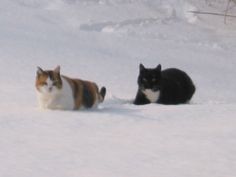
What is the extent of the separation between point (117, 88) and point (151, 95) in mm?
1264

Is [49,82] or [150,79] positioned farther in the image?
[150,79]

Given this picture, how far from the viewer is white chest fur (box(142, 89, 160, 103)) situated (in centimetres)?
844

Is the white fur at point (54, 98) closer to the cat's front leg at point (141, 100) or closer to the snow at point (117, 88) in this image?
the snow at point (117, 88)

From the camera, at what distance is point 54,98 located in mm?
6914

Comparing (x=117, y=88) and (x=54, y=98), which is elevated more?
(x=54, y=98)

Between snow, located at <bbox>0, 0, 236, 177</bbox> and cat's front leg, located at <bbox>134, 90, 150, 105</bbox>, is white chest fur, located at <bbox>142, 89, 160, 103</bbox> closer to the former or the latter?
cat's front leg, located at <bbox>134, 90, 150, 105</bbox>

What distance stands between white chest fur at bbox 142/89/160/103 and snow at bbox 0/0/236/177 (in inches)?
10.3

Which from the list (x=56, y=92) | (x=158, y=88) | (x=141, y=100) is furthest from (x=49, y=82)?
(x=158, y=88)

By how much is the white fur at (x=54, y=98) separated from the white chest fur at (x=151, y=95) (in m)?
1.63

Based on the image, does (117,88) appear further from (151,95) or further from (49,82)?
(49,82)

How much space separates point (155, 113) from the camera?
673 centimetres

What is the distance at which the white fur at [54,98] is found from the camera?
691 centimetres

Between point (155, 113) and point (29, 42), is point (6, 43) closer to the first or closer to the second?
point (29, 42)

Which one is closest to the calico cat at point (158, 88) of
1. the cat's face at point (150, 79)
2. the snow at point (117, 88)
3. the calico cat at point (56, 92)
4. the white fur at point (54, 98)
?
the cat's face at point (150, 79)
